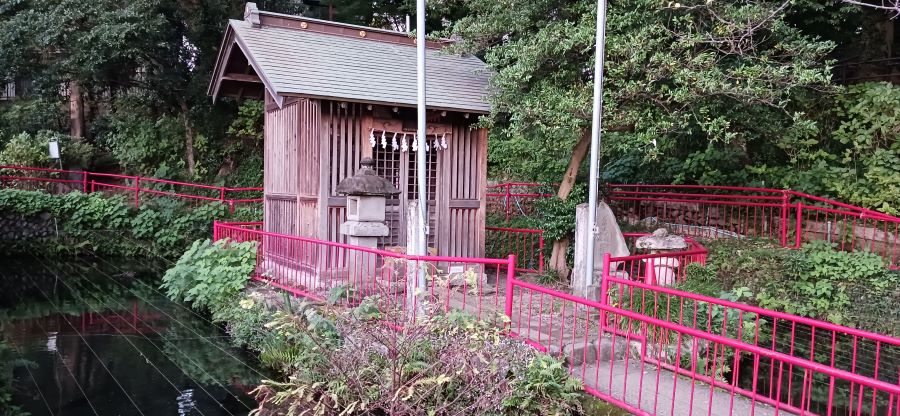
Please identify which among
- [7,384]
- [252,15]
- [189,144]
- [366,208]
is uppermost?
[252,15]

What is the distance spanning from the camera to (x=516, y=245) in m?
12.9

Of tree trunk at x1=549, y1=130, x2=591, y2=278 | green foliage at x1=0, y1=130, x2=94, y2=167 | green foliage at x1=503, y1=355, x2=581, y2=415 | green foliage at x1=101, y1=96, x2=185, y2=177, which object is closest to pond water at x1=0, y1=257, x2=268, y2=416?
green foliage at x1=503, y1=355, x2=581, y2=415

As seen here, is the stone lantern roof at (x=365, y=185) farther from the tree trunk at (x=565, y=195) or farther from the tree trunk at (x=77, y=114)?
the tree trunk at (x=77, y=114)

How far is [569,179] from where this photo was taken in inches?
418

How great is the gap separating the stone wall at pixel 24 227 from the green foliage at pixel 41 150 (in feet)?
9.75

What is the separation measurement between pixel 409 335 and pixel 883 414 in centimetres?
628

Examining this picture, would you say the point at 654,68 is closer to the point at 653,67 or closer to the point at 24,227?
the point at 653,67

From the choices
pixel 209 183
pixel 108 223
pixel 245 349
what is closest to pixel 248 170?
pixel 209 183

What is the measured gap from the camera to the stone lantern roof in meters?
8.41

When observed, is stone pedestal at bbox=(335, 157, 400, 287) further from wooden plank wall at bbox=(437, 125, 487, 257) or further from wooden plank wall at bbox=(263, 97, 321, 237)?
wooden plank wall at bbox=(437, 125, 487, 257)

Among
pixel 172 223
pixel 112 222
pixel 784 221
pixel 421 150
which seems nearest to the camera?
pixel 421 150

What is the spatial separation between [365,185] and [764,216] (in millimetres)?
7802

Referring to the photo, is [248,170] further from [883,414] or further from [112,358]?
[883,414]

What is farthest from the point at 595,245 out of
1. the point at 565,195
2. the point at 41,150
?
the point at 41,150
